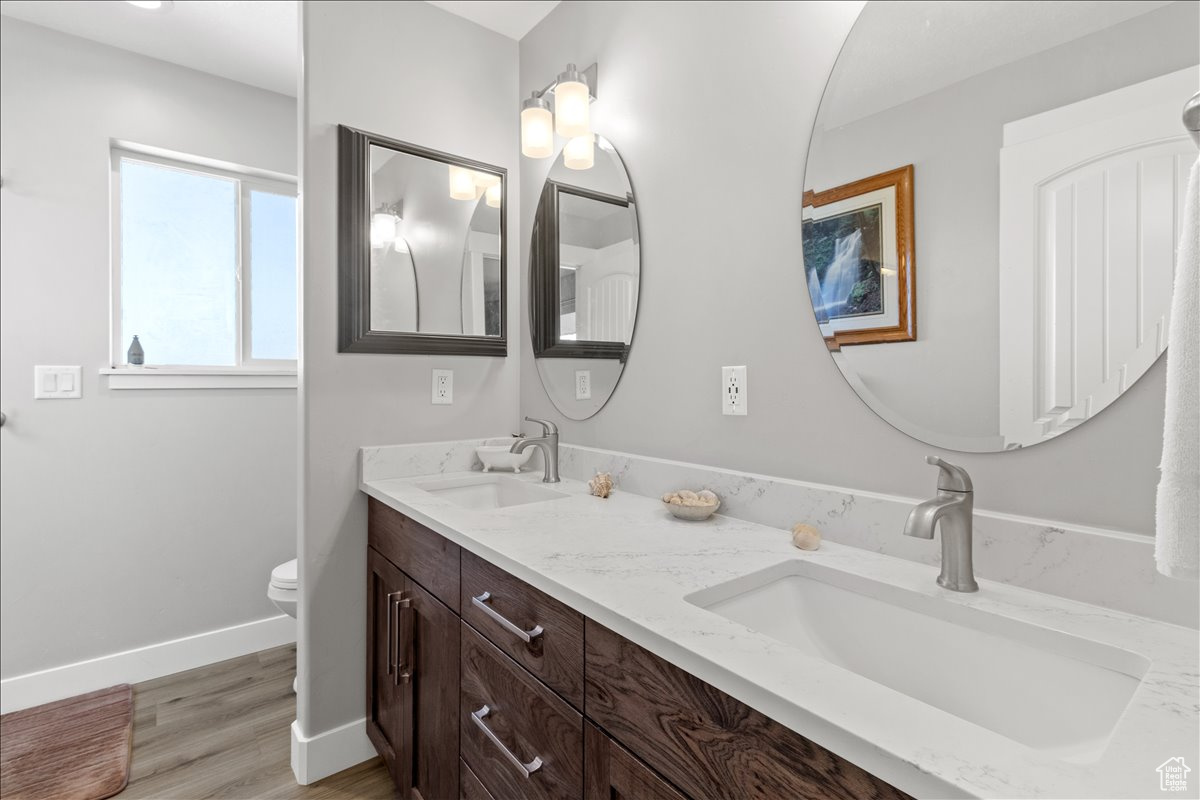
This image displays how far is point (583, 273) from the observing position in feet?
5.86

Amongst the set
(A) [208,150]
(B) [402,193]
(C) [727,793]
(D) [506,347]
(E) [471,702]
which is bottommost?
(E) [471,702]

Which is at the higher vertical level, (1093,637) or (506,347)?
(506,347)

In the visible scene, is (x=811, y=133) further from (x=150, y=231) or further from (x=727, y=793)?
(x=150, y=231)

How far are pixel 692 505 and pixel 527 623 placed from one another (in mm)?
463

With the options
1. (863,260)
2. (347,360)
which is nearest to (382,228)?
(347,360)

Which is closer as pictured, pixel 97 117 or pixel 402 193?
pixel 402 193

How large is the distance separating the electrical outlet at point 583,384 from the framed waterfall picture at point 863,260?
0.81 meters

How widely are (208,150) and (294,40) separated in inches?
25.9

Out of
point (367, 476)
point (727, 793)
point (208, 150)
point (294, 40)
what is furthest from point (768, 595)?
point (208, 150)

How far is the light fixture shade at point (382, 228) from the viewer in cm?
178

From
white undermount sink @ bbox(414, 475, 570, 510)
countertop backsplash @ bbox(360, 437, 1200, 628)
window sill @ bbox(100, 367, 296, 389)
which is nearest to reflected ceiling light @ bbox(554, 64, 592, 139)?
countertop backsplash @ bbox(360, 437, 1200, 628)

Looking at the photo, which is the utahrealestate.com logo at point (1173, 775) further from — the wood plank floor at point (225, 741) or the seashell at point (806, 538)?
the wood plank floor at point (225, 741)

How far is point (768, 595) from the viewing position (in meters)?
0.94

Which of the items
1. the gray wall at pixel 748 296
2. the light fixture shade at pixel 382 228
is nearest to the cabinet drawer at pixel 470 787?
the gray wall at pixel 748 296
